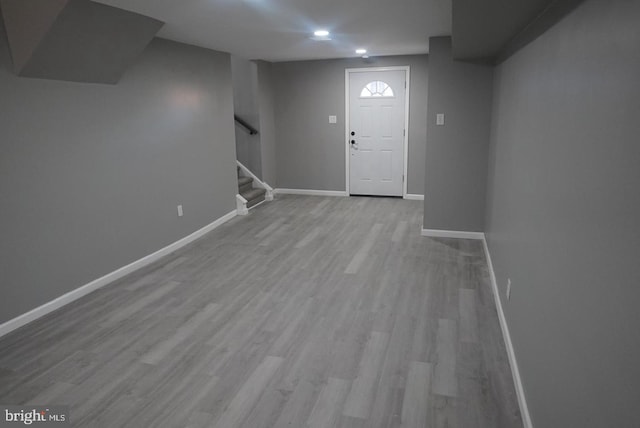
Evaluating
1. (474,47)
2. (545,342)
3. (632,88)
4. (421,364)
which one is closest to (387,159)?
(474,47)

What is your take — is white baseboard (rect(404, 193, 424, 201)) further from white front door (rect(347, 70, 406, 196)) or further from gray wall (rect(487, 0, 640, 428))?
gray wall (rect(487, 0, 640, 428))

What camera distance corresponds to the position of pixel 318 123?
734 cm

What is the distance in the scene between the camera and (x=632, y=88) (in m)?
1.08

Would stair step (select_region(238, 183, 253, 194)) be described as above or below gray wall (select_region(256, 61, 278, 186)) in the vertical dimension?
below

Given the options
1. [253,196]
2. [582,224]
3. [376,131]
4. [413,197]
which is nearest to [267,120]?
[253,196]

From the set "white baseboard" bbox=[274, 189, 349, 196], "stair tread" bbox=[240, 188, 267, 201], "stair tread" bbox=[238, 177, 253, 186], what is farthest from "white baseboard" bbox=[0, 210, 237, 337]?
"white baseboard" bbox=[274, 189, 349, 196]

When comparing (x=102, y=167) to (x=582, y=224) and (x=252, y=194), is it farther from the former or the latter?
(x=582, y=224)

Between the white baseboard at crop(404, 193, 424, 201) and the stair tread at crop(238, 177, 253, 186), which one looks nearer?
the stair tread at crop(238, 177, 253, 186)

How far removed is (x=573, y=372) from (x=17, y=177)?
11.3 ft

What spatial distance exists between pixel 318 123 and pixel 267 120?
32.7 inches

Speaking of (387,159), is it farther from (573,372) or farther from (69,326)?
(573,372)

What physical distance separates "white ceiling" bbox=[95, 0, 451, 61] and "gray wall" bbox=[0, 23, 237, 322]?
2.09 ft

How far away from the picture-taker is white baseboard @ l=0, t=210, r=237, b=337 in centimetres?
315

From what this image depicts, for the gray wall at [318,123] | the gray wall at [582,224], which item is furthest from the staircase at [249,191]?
the gray wall at [582,224]
